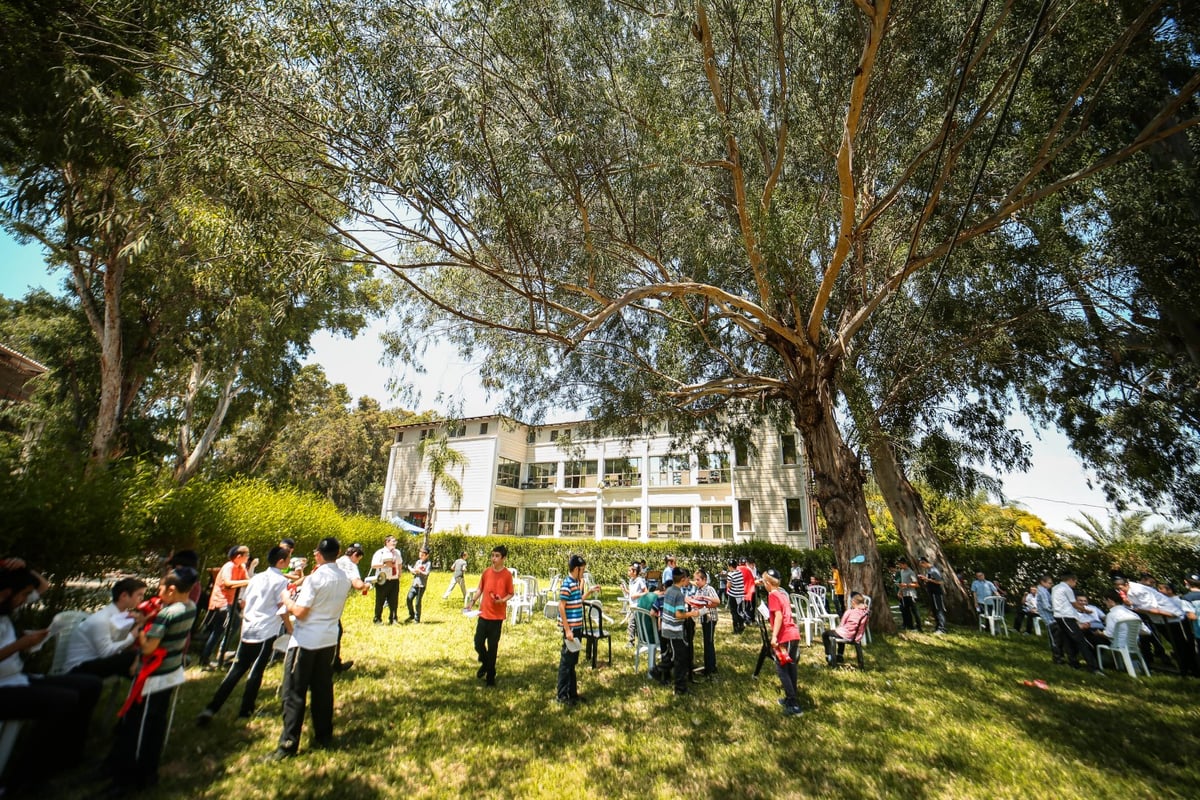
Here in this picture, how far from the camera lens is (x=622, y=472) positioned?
31.2 m

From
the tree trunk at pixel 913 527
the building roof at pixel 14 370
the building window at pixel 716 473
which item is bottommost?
the tree trunk at pixel 913 527

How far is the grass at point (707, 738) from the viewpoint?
4.08 meters

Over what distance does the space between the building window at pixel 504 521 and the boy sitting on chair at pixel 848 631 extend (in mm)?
25598

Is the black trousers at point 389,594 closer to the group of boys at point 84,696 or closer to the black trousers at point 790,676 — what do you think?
the group of boys at point 84,696

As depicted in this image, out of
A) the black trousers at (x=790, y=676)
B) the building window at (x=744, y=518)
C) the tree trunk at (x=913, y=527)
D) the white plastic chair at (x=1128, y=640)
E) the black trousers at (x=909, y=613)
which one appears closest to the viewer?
the black trousers at (x=790, y=676)

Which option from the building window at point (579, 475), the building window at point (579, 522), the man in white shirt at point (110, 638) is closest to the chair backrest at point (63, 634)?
the man in white shirt at point (110, 638)

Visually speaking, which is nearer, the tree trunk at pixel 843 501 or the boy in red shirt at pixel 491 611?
the boy in red shirt at pixel 491 611

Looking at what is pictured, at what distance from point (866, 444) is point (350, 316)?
21.3 meters

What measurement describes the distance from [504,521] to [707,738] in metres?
29.0

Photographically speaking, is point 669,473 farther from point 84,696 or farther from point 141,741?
point 141,741

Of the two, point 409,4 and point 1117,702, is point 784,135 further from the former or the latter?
point 1117,702

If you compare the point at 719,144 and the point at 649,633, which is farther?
the point at 719,144

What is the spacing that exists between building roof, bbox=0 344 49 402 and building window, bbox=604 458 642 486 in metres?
24.7

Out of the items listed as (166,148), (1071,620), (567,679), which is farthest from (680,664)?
(166,148)
